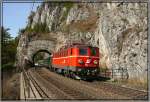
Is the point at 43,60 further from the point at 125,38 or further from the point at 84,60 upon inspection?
the point at 84,60

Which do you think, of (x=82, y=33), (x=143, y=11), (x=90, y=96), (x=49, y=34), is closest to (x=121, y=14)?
(x=143, y=11)

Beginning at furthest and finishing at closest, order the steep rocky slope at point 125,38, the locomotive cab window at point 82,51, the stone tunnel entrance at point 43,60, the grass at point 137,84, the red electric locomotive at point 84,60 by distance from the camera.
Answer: the stone tunnel entrance at point 43,60 → the locomotive cab window at point 82,51 → the red electric locomotive at point 84,60 → the steep rocky slope at point 125,38 → the grass at point 137,84

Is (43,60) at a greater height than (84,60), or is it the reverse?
(43,60)

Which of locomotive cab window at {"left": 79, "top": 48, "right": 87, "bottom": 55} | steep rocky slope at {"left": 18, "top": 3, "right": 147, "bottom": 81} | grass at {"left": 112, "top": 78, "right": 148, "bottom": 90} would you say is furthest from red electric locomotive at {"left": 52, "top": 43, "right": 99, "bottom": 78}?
grass at {"left": 112, "top": 78, "right": 148, "bottom": 90}

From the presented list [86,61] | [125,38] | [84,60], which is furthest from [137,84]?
[125,38]

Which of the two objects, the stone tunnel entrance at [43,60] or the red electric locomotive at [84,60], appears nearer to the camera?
the red electric locomotive at [84,60]

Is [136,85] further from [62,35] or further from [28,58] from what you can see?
[28,58]

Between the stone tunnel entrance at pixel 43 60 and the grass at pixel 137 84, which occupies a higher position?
the stone tunnel entrance at pixel 43 60

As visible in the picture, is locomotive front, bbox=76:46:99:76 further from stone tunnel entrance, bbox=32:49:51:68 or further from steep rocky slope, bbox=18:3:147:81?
stone tunnel entrance, bbox=32:49:51:68

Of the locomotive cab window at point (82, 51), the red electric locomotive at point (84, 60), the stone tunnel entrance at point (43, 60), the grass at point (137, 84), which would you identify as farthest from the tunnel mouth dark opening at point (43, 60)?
the grass at point (137, 84)

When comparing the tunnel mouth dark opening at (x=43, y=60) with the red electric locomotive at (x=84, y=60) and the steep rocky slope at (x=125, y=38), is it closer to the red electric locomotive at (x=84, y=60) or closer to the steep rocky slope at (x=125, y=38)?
the steep rocky slope at (x=125, y=38)

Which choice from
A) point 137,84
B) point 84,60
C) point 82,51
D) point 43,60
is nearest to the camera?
point 137,84

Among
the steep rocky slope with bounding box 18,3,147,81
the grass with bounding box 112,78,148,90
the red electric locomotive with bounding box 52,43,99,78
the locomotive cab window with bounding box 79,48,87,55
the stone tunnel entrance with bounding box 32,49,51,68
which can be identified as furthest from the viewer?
the stone tunnel entrance with bounding box 32,49,51,68

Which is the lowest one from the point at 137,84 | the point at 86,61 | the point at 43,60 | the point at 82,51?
the point at 137,84
